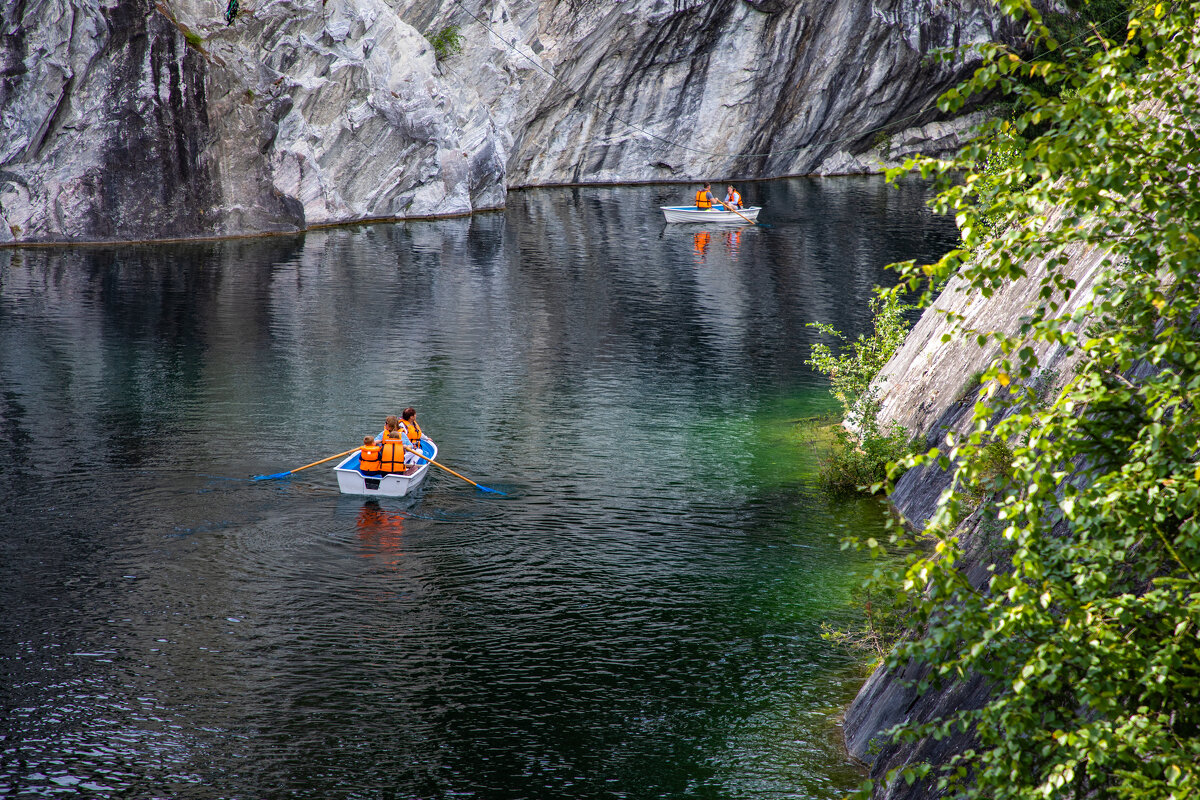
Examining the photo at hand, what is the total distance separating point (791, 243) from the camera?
63.2m

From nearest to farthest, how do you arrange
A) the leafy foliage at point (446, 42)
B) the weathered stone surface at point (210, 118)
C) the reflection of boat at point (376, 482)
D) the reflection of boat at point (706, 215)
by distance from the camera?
1. the reflection of boat at point (376, 482)
2. the weathered stone surface at point (210, 118)
3. the reflection of boat at point (706, 215)
4. the leafy foliage at point (446, 42)

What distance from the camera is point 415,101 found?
7250 centimetres

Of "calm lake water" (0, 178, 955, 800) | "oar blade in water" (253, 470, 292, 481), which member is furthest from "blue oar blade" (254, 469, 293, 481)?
"calm lake water" (0, 178, 955, 800)

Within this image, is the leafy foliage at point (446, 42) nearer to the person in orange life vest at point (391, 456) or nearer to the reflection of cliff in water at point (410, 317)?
the reflection of cliff in water at point (410, 317)

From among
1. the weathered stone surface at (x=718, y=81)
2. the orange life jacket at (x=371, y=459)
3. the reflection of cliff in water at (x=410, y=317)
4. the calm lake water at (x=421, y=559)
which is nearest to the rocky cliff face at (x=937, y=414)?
the calm lake water at (x=421, y=559)

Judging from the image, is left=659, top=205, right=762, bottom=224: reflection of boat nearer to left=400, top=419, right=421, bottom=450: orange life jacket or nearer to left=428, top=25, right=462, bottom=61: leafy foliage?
left=428, top=25, right=462, bottom=61: leafy foliage

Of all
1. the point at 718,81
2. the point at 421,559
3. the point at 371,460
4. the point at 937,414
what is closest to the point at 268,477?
the point at 371,460

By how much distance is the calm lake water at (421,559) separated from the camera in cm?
1493

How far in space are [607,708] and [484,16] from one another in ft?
A: 234

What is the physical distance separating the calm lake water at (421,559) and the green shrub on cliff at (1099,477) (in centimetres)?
716

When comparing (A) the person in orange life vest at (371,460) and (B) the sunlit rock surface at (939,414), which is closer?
(B) the sunlit rock surface at (939,414)

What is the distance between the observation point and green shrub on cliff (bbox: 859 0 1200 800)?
7.16 m

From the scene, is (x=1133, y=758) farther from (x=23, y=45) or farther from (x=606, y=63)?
(x=606, y=63)

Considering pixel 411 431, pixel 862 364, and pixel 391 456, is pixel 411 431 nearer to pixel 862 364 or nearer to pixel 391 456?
pixel 391 456
